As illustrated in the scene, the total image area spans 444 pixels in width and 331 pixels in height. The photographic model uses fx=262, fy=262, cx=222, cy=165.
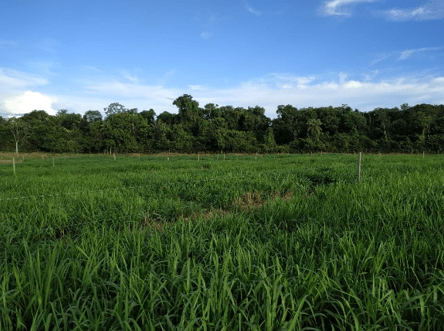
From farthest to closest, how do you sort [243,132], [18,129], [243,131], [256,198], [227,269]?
[18,129] → [243,131] → [243,132] → [256,198] → [227,269]

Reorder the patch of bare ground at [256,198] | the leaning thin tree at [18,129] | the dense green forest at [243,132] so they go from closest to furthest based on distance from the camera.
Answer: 1. the patch of bare ground at [256,198]
2. the dense green forest at [243,132]
3. the leaning thin tree at [18,129]

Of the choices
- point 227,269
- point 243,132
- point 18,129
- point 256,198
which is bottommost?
point 256,198

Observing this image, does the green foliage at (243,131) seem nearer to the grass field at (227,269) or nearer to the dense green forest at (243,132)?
the dense green forest at (243,132)

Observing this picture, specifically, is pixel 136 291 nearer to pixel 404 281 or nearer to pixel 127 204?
pixel 404 281

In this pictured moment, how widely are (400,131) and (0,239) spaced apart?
206 feet

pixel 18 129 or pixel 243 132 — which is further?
pixel 18 129

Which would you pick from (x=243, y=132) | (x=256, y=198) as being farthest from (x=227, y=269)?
(x=243, y=132)

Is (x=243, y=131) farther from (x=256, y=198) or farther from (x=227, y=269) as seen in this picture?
(x=227, y=269)

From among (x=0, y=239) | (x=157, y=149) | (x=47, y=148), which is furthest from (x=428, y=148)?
(x=47, y=148)

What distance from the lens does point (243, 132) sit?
52.3 metres

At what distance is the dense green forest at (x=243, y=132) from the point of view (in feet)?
157

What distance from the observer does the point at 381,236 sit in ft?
9.23

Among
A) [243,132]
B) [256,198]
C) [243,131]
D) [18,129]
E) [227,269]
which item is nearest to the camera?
[227,269]

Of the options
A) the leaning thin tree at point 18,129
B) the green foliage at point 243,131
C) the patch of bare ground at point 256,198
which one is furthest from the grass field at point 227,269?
the leaning thin tree at point 18,129
